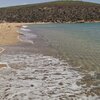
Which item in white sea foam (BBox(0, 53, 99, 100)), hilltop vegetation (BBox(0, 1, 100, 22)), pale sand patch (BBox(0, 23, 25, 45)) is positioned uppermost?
white sea foam (BBox(0, 53, 99, 100))

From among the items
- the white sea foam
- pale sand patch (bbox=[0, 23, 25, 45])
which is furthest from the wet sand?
pale sand patch (bbox=[0, 23, 25, 45])

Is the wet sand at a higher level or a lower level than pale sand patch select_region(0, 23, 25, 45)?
higher

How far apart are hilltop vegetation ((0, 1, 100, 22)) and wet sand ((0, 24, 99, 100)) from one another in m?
133

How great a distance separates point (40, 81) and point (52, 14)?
5696 inches

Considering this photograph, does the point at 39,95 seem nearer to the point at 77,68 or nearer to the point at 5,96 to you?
the point at 5,96

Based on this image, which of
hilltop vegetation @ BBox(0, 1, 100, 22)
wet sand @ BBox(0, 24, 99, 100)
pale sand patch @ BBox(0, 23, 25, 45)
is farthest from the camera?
hilltop vegetation @ BBox(0, 1, 100, 22)

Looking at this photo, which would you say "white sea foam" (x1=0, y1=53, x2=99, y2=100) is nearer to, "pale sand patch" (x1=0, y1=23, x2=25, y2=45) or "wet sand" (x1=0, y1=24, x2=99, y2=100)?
"wet sand" (x1=0, y1=24, x2=99, y2=100)

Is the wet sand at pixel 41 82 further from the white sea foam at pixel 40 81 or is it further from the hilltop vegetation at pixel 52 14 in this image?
the hilltop vegetation at pixel 52 14

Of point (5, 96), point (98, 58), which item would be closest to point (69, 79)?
point (5, 96)

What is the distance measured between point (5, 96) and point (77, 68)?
17.5 ft

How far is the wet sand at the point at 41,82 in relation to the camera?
9.84m

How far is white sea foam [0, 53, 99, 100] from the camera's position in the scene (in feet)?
32.3

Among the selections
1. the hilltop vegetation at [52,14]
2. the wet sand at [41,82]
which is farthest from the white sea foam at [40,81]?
the hilltop vegetation at [52,14]

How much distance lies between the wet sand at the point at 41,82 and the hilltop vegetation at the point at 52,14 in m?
133
